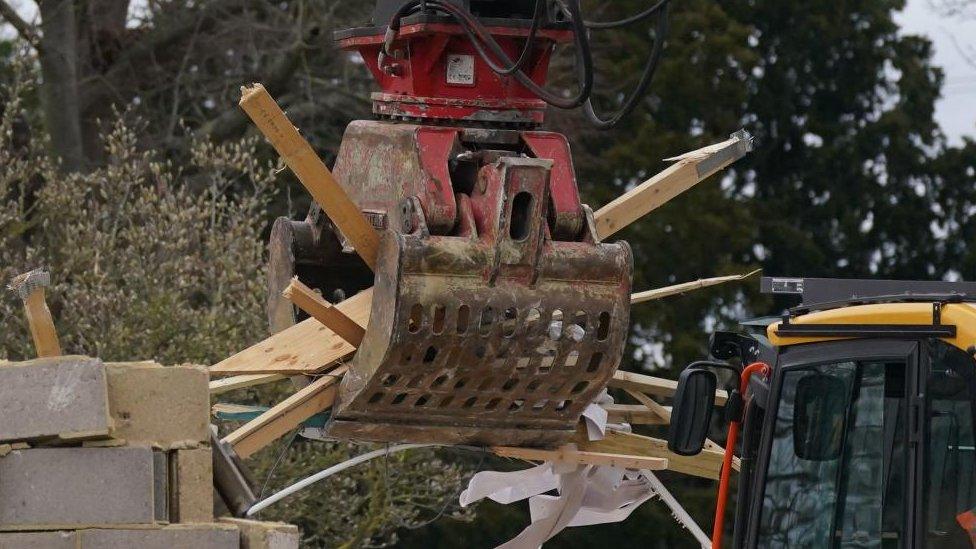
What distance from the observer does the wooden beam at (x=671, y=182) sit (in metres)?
7.67

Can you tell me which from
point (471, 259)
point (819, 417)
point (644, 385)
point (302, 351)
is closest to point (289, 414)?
point (302, 351)

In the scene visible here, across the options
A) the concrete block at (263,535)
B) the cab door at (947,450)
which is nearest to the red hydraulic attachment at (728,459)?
the cab door at (947,450)

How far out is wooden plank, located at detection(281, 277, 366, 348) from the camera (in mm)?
6551

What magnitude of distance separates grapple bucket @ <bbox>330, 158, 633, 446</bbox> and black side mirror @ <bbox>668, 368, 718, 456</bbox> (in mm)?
1133

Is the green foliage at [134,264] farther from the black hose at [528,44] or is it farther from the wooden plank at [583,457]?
the black hose at [528,44]

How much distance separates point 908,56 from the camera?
2642cm

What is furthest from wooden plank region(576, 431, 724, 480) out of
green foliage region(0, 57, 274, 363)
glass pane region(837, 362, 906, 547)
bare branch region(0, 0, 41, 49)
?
bare branch region(0, 0, 41, 49)

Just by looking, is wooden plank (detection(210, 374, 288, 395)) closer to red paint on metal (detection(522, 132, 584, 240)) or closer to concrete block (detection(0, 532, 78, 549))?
red paint on metal (detection(522, 132, 584, 240))

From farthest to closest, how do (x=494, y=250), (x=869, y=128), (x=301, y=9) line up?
(x=869, y=128) → (x=301, y=9) → (x=494, y=250)

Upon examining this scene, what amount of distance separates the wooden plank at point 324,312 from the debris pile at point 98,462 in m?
1.30

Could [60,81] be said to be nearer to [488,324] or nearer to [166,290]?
[166,290]

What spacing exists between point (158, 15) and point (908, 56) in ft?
39.9

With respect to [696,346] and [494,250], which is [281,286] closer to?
[494,250]

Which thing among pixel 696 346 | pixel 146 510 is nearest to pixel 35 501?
pixel 146 510
